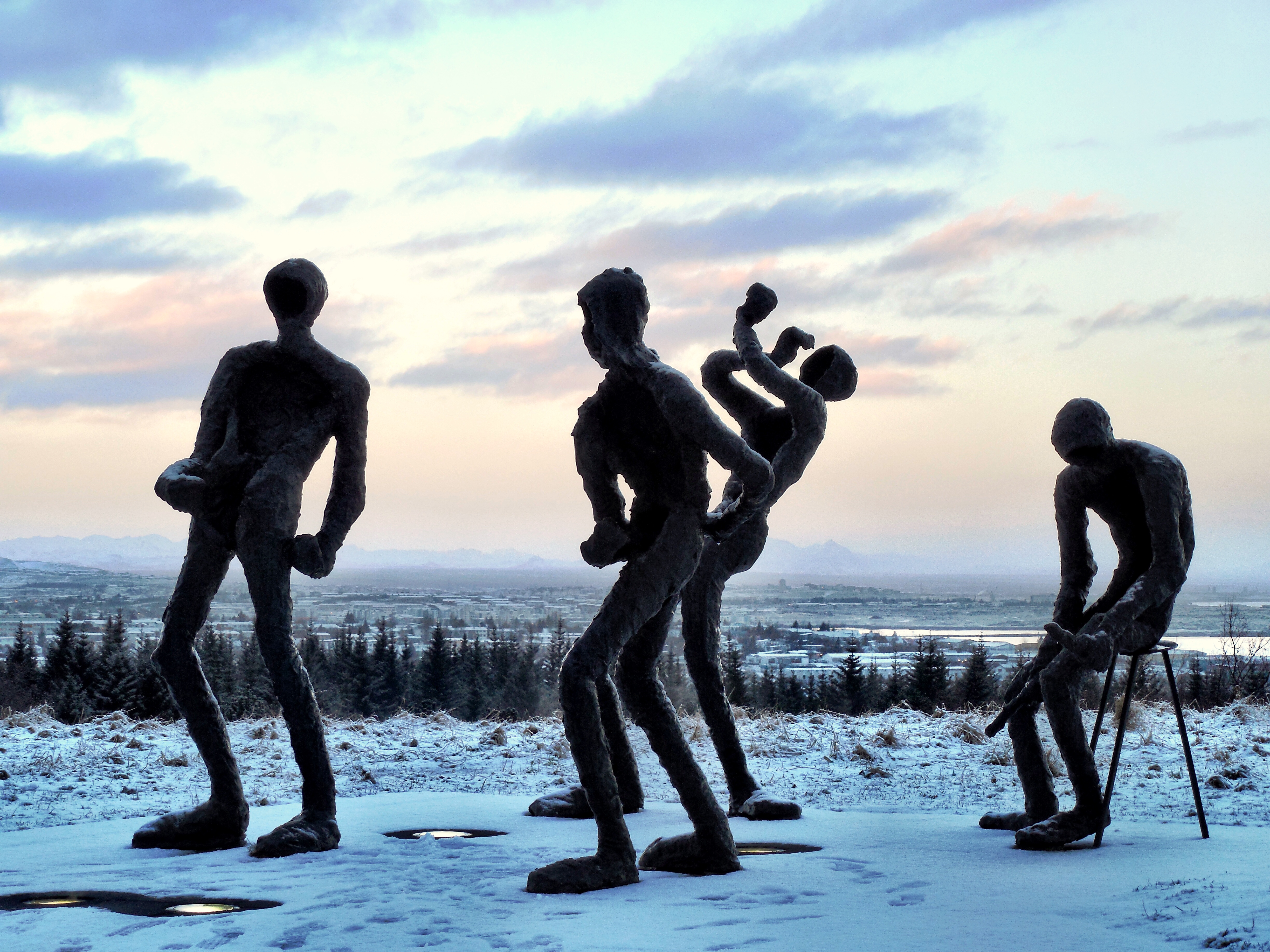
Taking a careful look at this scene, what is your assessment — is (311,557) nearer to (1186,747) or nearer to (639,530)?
(639,530)

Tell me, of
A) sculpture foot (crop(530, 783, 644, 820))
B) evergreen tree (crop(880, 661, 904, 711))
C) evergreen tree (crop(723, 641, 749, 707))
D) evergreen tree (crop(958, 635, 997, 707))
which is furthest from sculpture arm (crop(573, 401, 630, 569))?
evergreen tree (crop(880, 661, 904, 711))

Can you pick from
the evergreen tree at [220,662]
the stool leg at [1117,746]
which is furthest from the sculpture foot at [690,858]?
the evergreen tree at [220,662]

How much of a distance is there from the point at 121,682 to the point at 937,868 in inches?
779

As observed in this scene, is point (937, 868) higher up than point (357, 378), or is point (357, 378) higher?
point (357, 378)

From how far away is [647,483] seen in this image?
493cm

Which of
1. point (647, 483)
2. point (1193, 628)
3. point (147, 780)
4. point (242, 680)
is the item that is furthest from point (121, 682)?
point (1193, 628)

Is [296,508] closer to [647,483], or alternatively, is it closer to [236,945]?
[647,483]

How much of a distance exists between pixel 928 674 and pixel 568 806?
673 inches

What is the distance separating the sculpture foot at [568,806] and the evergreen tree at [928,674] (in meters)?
15.1

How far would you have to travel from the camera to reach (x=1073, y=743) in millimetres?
5543

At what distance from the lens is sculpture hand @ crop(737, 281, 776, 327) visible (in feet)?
23.0

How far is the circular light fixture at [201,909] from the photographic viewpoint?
13.1ft

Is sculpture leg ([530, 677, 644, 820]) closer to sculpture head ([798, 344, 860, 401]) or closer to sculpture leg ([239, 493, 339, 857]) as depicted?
sculpture leg ([239, 493, 339, 857])

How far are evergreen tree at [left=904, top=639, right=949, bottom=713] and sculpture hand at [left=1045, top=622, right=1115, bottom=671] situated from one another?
51.6 ft
